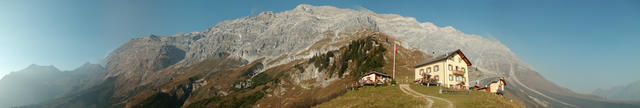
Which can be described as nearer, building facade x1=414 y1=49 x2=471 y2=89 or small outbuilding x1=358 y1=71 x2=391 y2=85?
building facade x1=414 y1=49 x2=471 y2=89

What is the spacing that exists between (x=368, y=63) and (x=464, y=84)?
2923 inches

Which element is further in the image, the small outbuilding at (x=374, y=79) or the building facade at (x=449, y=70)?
the small outbuilding at (x=374, y=79)

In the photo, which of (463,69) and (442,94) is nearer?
(442,94)

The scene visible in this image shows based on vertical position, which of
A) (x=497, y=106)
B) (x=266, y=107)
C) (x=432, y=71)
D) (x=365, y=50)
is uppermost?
(x=365, y=50)

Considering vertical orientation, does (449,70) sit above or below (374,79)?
above

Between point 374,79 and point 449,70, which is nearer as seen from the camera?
point 449,70

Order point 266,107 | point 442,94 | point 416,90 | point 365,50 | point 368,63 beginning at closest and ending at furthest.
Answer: point 442,94
point 416,90
point 368,63
point 365,50
point 266,107

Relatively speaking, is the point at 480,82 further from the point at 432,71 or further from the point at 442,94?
the point at 442,94

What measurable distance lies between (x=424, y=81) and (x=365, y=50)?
382ft

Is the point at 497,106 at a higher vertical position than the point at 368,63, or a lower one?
lower

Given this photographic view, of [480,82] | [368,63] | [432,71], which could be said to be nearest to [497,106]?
[432,71]

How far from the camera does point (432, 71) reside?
2557 inches

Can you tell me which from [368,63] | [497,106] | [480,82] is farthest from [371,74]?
[368,63]

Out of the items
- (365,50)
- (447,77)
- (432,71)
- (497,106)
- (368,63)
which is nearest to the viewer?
(497,106)
